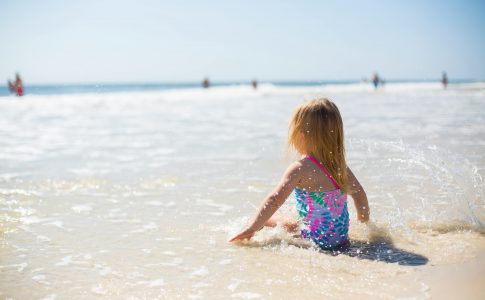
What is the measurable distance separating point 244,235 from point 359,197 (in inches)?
40.0

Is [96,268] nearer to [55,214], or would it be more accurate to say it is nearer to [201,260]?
[201,260]

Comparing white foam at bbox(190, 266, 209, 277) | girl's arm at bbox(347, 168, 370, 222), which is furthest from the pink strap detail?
white foam at bbox(190, 266, 209, 277)

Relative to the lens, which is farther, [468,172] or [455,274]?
[468,172]

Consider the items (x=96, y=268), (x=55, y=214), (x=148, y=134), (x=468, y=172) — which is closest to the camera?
(x=96, y=268)

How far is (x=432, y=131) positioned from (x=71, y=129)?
9483 mm

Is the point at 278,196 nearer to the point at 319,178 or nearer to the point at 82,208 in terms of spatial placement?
the point at 319,178

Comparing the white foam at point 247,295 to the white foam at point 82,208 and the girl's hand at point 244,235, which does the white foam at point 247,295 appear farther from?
the white foam at point 82,208

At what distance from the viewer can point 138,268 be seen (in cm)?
304

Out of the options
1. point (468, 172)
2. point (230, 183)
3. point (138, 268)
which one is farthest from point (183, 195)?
point (468, 172)

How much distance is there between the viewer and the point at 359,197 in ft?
11.9

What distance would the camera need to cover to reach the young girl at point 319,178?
10.9 feet

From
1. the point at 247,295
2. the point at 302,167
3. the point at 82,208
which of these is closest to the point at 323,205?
the point at 302,167

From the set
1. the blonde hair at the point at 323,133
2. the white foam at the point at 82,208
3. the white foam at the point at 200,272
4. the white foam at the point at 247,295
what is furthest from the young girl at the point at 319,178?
the white foam at the point at 82,208

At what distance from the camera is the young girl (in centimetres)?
331
